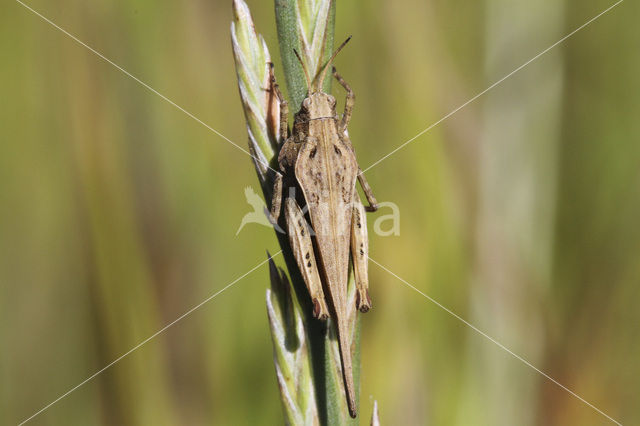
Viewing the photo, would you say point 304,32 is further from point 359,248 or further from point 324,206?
point 359,248

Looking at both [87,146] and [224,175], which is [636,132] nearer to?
[224,175]

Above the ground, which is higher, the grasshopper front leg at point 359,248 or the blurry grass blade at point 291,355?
the grasshopper front leg at point 359,248

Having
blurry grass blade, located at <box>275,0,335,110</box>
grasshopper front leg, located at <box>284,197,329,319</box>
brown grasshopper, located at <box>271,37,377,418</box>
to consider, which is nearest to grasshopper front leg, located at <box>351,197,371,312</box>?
brown grasshopper, located at <box>271,37,377,418</box>

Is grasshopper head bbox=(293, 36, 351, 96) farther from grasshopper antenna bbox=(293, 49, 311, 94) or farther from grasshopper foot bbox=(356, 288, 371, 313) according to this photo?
grasshopper foot bbox=(356, 288, 371, 313)

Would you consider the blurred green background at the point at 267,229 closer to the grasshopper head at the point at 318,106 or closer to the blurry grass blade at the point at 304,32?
the grasshopper head at the point at 318,106

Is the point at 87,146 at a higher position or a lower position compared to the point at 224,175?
higher

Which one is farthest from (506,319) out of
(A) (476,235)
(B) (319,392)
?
(B) (319,392)

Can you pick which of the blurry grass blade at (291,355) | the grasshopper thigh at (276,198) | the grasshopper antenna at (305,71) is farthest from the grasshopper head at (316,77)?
the blurry grass blade at (291,355)
